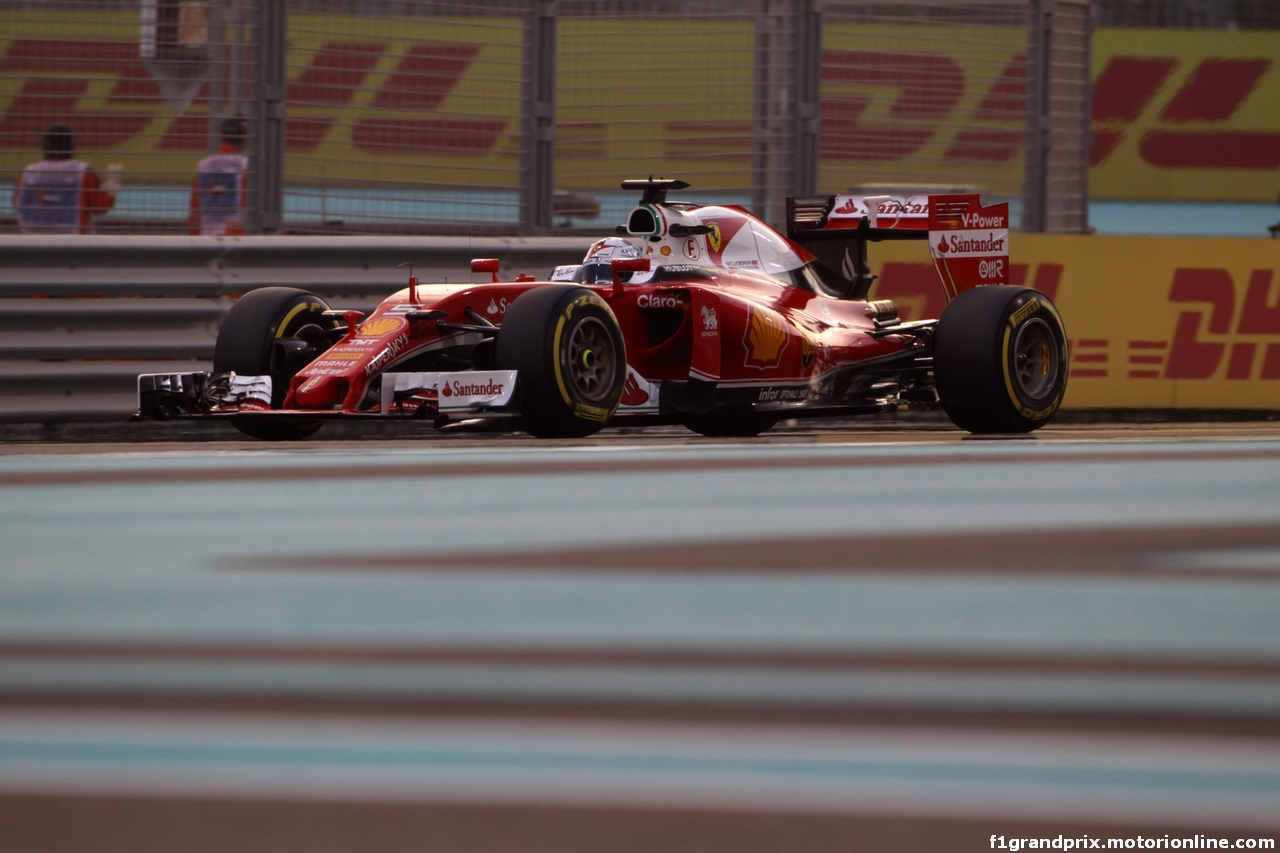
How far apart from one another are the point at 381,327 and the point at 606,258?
115cm

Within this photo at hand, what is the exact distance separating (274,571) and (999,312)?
5.29 metres

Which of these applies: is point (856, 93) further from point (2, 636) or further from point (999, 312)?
point (2, 636)

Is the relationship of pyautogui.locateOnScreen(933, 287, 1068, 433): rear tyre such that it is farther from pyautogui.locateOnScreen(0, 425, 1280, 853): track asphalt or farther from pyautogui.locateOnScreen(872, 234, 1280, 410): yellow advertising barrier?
pyautogui.locateOnScreen(0, 425, 1280, 853): track asphalt

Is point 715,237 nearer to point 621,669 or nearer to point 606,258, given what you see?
point 606,258

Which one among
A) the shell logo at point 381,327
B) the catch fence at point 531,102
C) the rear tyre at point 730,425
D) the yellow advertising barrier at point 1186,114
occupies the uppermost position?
the yellow advertising barrier at point 1186,114

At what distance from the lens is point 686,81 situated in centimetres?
1038

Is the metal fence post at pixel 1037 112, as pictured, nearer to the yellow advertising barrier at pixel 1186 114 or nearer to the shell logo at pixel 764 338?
the shell logo at pixel 764 338

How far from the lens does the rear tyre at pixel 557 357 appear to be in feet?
21.6

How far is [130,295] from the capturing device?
343 inches

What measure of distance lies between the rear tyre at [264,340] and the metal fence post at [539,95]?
2682 millimetres

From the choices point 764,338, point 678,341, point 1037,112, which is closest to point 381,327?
point 678,341

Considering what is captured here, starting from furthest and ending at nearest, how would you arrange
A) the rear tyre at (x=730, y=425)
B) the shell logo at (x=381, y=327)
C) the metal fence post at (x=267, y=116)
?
the metal fence post at (x=267, y=116) → the rear tyre at (x=730, y=425) → the shell logo at (x=381, y=327)

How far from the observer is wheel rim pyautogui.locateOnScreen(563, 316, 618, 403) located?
6.75 meters

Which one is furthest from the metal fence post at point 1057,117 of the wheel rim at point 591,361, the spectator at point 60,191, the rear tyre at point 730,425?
the spectator at point 60,191
